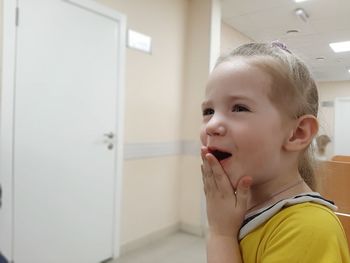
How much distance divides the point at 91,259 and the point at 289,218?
2323 mm

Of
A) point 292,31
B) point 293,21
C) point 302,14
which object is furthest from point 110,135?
point 292,31

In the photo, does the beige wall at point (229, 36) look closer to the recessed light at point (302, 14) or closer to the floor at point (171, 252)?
the recessed light at point (302, 14)

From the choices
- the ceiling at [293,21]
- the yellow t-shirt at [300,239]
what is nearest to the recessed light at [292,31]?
the ceiling at [293,21]

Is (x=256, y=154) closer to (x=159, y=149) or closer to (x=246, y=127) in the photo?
(x=246, y=127)

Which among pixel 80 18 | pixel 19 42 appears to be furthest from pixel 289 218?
pixel 80 18

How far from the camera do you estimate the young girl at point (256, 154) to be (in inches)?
22.8

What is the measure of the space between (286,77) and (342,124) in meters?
9.25

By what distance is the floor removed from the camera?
2678 millimetres

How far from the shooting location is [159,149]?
3105 mm

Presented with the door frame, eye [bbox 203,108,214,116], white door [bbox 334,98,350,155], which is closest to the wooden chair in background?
eye [bbox 203,108,214,116]

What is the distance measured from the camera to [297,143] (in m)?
0.62

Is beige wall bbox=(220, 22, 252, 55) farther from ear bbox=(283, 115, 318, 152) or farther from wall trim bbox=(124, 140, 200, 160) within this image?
ear bbox=(283, 115, 318, 152)

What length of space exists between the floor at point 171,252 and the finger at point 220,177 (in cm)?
228

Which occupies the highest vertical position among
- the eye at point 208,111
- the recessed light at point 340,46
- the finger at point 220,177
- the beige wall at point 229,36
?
the recessed light at point 340,46
